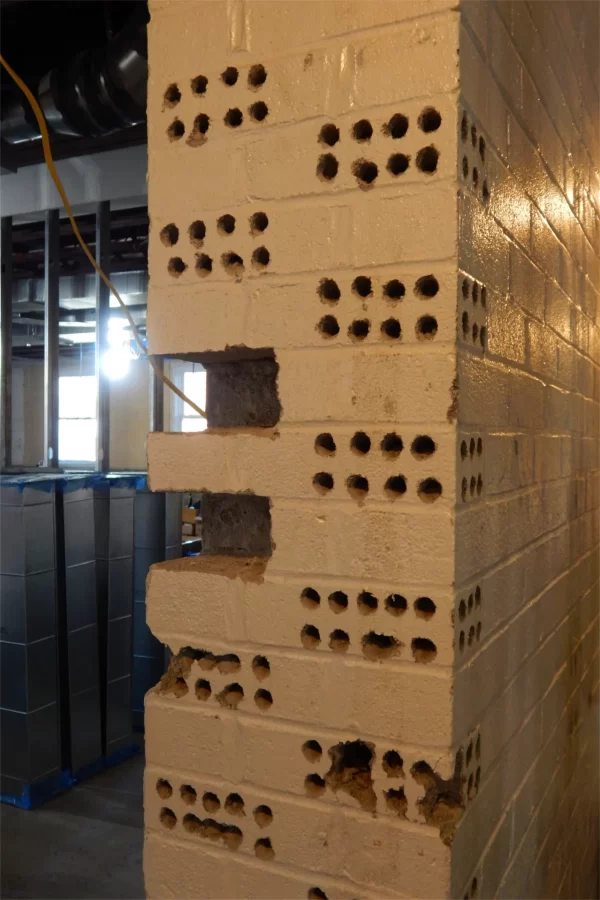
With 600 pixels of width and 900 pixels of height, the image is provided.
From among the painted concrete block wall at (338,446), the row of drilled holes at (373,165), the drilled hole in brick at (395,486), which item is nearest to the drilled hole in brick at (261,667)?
the painted concrete block wall at (338,446)

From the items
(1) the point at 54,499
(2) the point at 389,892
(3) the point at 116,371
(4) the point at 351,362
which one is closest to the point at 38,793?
(1) the point at 54,499

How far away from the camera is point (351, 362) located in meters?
1.03

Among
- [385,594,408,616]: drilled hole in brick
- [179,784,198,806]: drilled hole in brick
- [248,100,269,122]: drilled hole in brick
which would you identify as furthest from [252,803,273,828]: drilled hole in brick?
[248,100,269,122]: drilled hole in brick

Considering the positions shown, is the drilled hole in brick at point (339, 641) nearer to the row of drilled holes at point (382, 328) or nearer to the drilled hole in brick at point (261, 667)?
the drilled hole in brick at point (261, 667)

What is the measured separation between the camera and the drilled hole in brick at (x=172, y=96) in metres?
1.16

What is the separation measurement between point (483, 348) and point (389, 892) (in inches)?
31.2

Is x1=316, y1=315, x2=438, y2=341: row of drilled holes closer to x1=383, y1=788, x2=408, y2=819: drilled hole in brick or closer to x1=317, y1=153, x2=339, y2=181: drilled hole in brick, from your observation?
x1=317, y1=153, x2=339, y2=181: drilled hole in brick

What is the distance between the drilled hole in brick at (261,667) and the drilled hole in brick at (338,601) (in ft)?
0.47

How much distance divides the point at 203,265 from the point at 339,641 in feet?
2.00

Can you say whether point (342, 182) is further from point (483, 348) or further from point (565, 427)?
point (565, 427)

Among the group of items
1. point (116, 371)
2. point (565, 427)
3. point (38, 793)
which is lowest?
point (38, 793)

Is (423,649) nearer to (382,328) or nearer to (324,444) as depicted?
(324,444)

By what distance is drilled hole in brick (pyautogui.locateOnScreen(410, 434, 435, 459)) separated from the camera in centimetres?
100

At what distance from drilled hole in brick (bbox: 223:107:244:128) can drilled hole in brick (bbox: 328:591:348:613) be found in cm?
72
